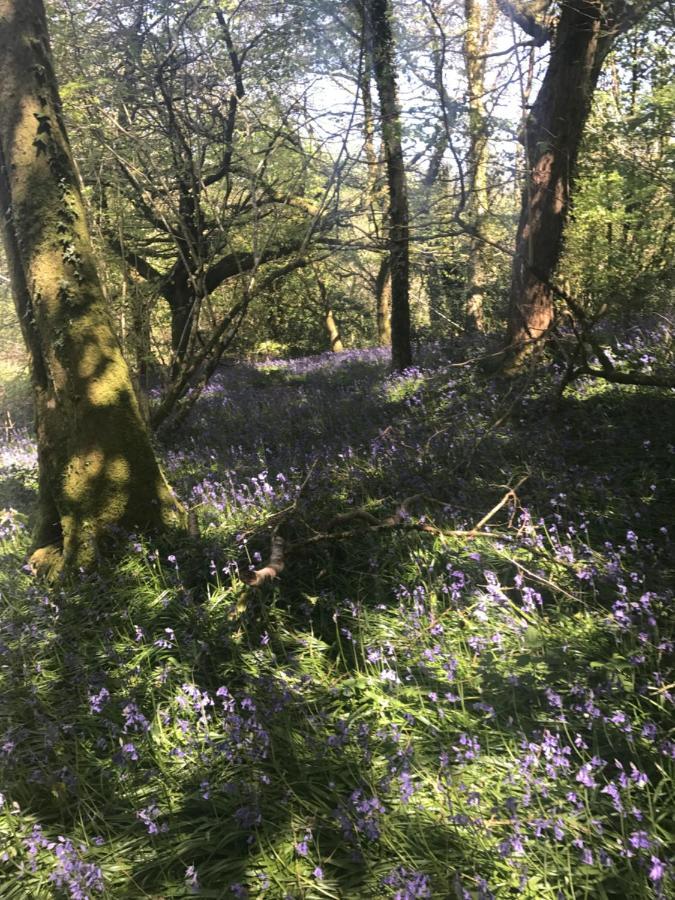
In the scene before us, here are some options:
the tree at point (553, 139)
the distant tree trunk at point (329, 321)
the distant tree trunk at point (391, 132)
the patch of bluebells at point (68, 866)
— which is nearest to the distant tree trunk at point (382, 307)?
the distant tree trunk at point (329, 321)

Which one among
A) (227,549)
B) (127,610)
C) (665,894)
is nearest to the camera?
(665,894)

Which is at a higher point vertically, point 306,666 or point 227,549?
point 227,549

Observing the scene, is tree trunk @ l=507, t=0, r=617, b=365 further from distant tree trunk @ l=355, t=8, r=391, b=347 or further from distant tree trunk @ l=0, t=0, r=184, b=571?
distant tree trunk @ l=0, t=0, r=184, b=571

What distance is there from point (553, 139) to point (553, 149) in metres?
0.11

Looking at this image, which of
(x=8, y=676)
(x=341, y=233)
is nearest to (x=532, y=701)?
(x=8, y=676)

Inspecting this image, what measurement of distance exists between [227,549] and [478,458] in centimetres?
235

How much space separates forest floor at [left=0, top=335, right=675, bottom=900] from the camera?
189cm

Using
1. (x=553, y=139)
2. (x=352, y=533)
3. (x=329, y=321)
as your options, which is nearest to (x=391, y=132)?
(x=553, y=139)

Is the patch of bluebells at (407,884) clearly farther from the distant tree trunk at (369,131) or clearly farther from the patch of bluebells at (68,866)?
the distant tree trunk at (369,131)

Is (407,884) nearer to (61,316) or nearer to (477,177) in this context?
(61,316)

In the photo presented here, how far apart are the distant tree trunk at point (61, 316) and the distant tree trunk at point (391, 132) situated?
3479 millimetres

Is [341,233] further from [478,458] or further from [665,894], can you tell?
[665,894]

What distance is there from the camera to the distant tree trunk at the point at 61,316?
3.89 metres

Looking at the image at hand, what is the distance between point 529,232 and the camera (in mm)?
6680
